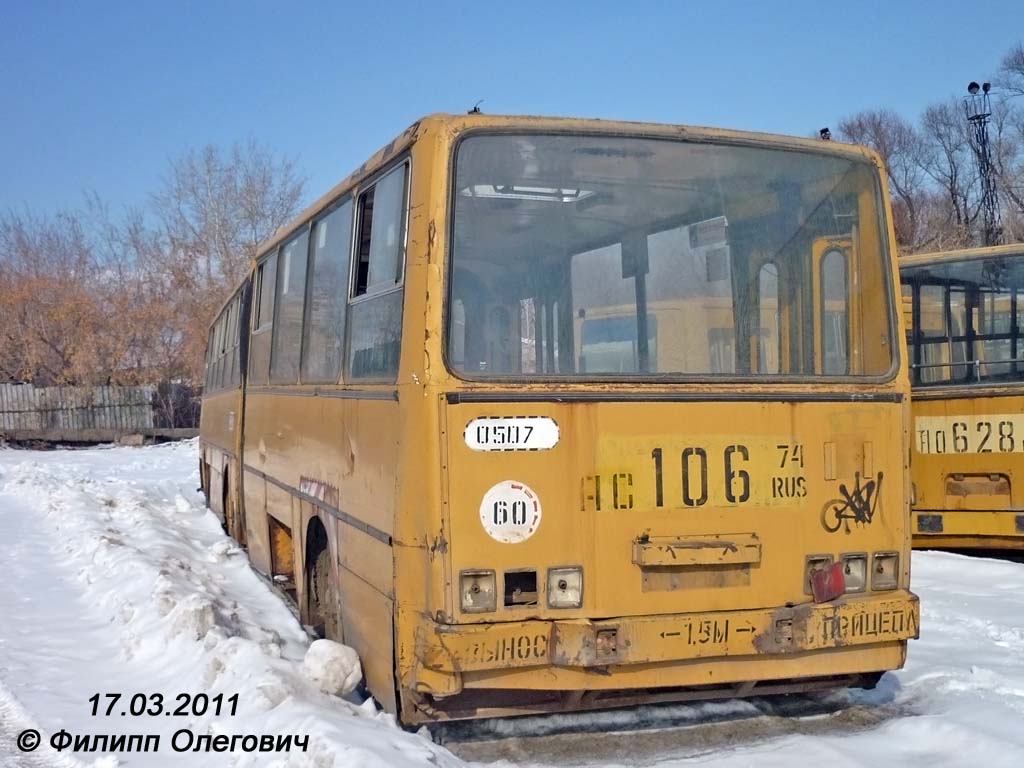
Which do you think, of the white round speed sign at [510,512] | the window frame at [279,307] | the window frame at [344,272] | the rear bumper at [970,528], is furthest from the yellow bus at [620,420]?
the rear bumper at [970,528]

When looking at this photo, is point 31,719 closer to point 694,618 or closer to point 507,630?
point 507,630

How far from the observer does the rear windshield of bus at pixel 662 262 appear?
5.03 metres

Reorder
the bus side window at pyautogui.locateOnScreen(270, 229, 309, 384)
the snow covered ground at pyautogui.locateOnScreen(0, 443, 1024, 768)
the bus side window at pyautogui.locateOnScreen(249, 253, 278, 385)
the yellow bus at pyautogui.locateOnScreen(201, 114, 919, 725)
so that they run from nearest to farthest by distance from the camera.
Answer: the yellow bus at pyautogui.locateOnScreen(201, 114, 919, 725), the snow covered ground at pyautogui.locateOnScreen(0, 443, 1024, 768), the bus side window at pyautogui.locateOnScreen(270, 229, 309, 384), the bus side window at pyautogui.locateOnScreen(249, 253, 278, 385)

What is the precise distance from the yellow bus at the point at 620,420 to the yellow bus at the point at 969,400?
471 centimetres

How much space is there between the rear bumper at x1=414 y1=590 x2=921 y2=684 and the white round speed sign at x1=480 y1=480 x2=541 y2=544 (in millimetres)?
368

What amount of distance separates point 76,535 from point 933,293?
895cm

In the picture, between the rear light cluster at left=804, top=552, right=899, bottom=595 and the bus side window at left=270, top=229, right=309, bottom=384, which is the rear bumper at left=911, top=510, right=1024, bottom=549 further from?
the bus side window at left=270, top=229, right=309, bottom=384

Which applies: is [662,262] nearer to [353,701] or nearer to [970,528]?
[353,701]

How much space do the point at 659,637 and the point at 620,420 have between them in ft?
3.05

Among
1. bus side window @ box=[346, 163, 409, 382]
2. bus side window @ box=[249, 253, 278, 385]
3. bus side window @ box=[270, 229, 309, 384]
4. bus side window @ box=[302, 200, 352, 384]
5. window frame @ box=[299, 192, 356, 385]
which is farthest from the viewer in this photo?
bus side window @ box=[249, 253, 278, 385]

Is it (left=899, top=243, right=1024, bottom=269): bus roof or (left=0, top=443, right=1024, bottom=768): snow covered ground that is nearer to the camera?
(left=0, top=443, right=1024, bottom=768): snow covered ground

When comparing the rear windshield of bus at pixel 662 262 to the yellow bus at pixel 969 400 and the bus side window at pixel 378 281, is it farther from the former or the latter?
the yellow bus at pixel 969 400

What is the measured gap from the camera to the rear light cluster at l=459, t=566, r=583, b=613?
15.6 ft

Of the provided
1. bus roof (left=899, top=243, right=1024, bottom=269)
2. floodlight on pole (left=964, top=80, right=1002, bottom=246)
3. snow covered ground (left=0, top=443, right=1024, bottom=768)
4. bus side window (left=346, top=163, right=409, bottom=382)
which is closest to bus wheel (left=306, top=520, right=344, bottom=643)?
snow covered ground (left=0, top=443, right=1024, bottom=768)
